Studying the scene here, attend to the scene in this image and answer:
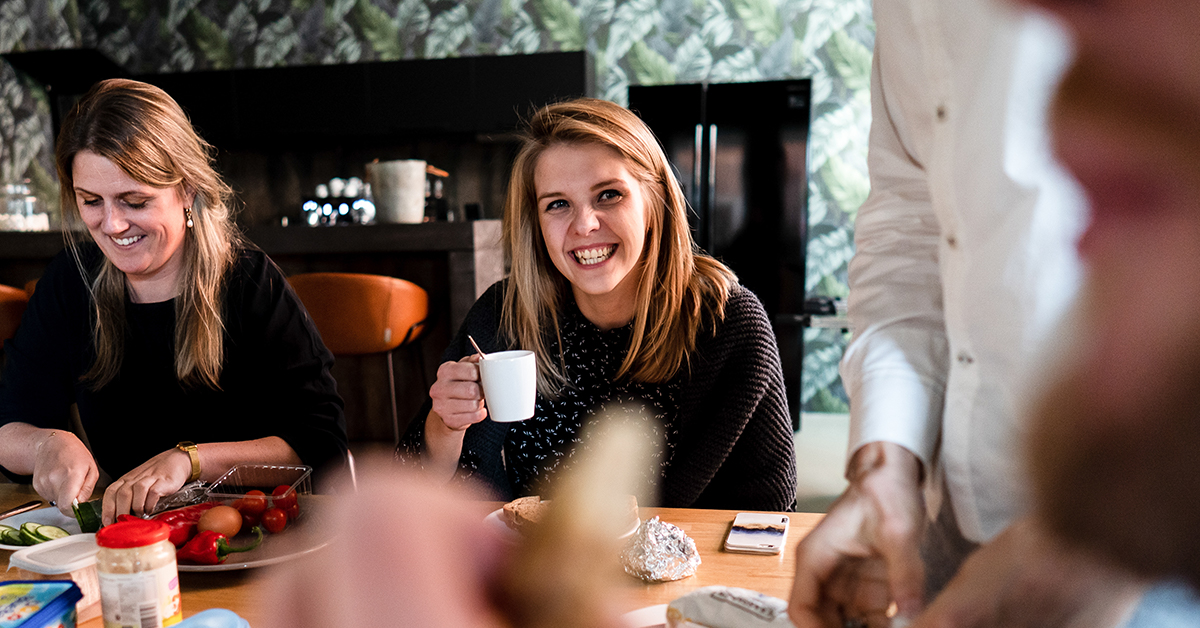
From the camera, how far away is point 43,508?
1098 millimetres

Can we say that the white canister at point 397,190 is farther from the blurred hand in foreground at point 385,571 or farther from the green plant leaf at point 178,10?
the green plant leaf at point 178,10

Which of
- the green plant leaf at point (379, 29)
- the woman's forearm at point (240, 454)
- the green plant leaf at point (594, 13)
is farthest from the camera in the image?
the green plant leaf at point (379, 29)

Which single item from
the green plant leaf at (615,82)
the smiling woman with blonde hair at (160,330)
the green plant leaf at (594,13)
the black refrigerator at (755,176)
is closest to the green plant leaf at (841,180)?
the black refrigerator at (755,176)

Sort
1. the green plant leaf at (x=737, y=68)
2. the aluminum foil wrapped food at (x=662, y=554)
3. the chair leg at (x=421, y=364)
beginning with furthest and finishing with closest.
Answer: the green plant leaf at (x=737, y=68), the chair leg at (x=421, y=364), the aluminum foil wrapped food at (x=662, y=554)

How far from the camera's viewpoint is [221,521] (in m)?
0.94

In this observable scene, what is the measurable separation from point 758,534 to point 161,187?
1202 mm

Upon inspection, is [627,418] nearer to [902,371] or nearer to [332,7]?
[902,371]

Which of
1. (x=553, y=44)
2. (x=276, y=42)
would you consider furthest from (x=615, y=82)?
(x=276, y=42)

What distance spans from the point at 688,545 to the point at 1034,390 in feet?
2.54

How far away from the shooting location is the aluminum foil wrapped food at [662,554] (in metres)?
0.76

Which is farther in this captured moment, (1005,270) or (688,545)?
(688,545)

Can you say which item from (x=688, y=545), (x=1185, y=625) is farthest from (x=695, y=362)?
(x=1185, y=625)

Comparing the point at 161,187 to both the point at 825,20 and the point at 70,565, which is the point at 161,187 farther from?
the point at 825,20

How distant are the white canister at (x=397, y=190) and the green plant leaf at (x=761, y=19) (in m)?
2.51
